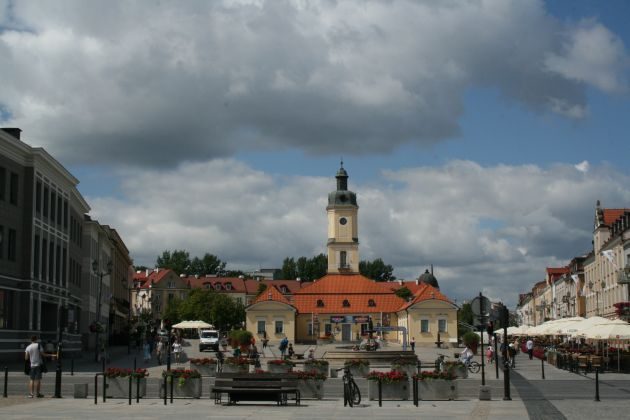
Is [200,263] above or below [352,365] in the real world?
above

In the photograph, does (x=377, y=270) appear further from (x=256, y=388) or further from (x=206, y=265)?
(x=256, y=388)

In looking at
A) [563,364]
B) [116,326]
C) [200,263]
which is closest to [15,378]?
[563,364]

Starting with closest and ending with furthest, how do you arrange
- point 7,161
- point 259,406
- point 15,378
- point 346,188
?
point 259,406 < point 15,378 < point 7,161 < point 346,188

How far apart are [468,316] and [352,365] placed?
15635 cm

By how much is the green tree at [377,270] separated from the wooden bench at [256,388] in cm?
15546

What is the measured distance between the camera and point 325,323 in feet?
355

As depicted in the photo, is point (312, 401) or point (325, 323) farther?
point (325, 323)

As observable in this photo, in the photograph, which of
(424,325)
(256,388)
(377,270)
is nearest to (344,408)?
(256,388)

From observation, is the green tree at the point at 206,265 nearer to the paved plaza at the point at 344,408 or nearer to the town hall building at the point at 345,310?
the town hall building at the point at 345,310

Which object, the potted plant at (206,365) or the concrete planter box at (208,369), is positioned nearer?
the potted plant at (206,365)

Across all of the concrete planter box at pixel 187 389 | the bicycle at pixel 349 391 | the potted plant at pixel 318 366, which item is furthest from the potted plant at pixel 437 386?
the potted plant at pixel 318 366

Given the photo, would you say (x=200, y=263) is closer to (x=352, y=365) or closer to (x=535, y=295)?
(x=535, y=295)

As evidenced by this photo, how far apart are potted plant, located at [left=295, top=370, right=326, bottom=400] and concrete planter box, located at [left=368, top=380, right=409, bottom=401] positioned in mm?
1494

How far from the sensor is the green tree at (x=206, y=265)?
186250 mm
